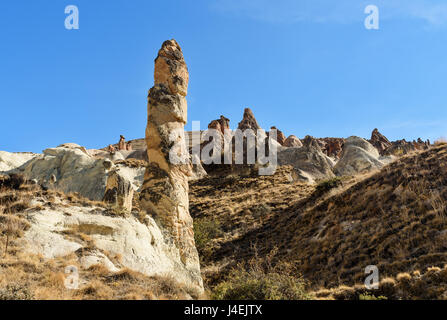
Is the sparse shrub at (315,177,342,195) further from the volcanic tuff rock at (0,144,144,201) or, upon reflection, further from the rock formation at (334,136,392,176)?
the rock formation at (334,136,392,176)

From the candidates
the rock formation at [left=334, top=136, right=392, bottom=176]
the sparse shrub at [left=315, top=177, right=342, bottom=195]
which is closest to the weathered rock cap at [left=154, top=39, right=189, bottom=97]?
the sparse shrub at [left=315, top=177, right=342, bottom=195]

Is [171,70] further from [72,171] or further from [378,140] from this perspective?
[378,140]

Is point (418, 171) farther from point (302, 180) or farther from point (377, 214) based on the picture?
point (302, 180)

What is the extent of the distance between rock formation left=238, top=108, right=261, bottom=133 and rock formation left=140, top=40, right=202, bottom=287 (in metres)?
37.6

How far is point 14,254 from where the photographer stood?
764 cm

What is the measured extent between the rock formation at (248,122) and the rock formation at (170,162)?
123ft

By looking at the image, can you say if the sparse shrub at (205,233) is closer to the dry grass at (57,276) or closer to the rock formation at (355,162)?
the dry grass at (57,276)

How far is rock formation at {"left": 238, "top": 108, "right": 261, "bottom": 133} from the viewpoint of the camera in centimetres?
5231

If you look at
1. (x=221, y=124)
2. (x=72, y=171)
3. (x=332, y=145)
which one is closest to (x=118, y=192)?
(x=72, y=171)

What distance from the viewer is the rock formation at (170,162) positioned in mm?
11867

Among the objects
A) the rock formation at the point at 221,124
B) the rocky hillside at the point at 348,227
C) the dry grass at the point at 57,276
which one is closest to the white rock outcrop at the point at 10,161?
the rocky hillside at the point at 348,227

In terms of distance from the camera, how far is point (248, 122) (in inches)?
2138

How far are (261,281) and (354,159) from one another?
1280 inches
